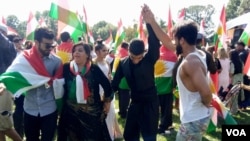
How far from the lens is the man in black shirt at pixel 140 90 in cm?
491

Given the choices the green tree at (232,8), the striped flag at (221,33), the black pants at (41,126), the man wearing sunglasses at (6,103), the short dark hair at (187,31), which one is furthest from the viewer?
the green tree at (232,8)

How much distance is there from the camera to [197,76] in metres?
3.33

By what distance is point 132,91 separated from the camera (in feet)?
16.5

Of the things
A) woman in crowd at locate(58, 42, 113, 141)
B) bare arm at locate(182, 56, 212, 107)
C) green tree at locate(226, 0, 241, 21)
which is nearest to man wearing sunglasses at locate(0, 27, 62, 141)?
woman in crowd at locate(58, 42, 113, 141)

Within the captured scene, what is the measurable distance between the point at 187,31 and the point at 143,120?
6.29 ft

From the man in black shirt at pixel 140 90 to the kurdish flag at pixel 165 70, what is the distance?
2211 mm

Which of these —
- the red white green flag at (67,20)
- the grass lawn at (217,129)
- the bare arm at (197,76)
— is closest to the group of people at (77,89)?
the bare arm at (197,76)

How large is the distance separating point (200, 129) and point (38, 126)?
2.09 meters

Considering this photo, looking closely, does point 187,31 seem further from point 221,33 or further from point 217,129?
point 221,33

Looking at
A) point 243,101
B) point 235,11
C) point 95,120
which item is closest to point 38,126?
point 95,120

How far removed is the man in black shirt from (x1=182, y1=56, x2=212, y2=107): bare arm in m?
1.43

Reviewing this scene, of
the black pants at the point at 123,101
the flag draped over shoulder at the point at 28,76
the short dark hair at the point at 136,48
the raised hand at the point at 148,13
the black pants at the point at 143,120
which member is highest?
the raised hand at the point at 148,13

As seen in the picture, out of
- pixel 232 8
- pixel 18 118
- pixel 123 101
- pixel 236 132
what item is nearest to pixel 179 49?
pixel 236 132

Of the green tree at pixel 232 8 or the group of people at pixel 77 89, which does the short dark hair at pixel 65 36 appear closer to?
the group of people at pixel 77 89
